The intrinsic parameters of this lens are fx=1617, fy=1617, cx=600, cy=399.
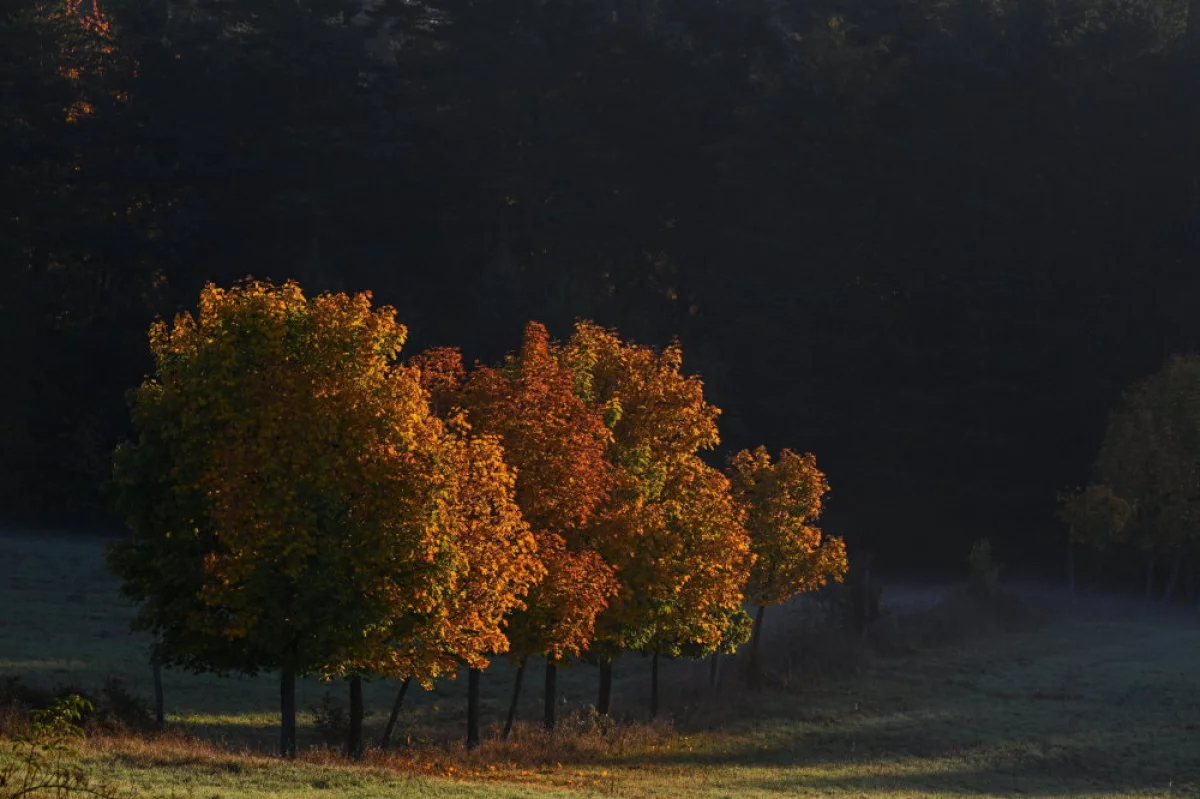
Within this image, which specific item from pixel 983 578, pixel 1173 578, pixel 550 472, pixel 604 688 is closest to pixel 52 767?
pixel 550 472

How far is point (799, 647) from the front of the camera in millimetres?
57438

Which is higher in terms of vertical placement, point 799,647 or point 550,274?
point 550,274

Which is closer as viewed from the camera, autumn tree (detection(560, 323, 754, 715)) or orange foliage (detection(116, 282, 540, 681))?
orange foliage (detection(116, 282, 540, 681))

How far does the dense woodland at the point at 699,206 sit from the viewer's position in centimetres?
9000

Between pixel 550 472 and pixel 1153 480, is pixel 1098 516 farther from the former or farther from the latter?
pixel 550 472

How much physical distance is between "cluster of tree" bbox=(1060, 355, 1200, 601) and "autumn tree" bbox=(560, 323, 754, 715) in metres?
39.0

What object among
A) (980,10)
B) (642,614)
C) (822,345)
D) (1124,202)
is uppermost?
(980,10)

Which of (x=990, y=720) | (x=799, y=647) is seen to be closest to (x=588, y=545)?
(x=990, y=720)

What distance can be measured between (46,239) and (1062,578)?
6012 centimetres

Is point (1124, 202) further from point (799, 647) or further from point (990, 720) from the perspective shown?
point (990, 720)

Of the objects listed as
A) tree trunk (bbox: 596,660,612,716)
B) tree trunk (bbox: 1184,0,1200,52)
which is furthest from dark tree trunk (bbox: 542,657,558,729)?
tree trunk (bbox: 1184,0,1200,52)

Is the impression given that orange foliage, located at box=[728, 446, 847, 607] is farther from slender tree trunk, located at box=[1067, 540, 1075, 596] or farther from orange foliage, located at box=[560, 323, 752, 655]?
slender tree trunk, located at box=[1067, 540, 1075, 596]

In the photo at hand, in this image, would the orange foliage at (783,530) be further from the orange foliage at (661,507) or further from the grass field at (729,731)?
the orange foliage at (661,507)

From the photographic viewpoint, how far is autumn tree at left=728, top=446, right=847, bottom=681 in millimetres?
52469
